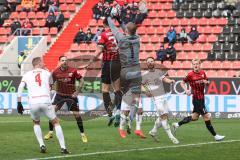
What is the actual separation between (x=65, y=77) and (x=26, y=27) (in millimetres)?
22988

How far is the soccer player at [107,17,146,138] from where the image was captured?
1742 centimetres

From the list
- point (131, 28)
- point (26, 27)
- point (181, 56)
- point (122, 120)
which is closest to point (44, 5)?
point (26, 27)

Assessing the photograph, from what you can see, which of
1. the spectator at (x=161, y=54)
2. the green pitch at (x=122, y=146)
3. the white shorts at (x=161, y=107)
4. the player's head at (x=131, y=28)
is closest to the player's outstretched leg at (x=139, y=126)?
the green pitch at (x=122, y=146)

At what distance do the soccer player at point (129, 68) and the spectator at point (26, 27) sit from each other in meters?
22.1

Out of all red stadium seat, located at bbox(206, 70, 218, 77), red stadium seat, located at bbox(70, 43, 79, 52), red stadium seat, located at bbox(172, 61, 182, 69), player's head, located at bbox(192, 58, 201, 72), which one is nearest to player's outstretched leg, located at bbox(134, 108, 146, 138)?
player's head, located at bbox(192, 58, 201, 72)

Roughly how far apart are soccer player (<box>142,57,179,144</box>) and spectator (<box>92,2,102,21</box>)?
19.4m

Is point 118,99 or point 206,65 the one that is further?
point 206,65

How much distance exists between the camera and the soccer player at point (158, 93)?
57.4ft

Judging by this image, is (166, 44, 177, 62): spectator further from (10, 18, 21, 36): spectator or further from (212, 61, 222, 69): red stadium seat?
(10, 18, 21, 36): spectator

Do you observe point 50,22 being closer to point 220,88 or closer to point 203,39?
point 203,39

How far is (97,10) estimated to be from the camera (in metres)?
40.1

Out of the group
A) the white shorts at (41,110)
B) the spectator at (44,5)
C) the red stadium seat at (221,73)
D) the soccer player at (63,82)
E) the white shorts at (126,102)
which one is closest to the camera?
the white shorts at (41,110)

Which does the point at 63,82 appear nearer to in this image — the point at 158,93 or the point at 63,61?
the point at 63,61

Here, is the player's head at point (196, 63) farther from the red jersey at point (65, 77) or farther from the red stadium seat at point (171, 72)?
the red stadium seat at point (171, 72)
